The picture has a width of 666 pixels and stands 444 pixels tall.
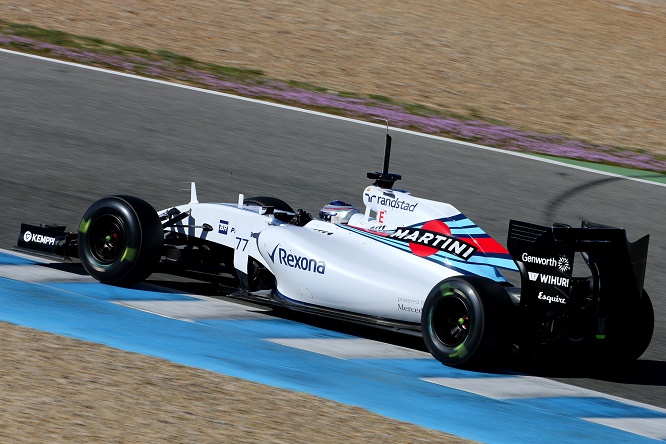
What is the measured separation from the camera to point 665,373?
7945 mm

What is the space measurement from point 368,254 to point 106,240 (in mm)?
2023

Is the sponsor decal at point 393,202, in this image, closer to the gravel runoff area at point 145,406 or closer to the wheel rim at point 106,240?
the wheel rim at point 106,240

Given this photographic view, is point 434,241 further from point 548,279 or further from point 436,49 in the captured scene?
point 436,49

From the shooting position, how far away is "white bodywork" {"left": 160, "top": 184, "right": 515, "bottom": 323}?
25.0ft

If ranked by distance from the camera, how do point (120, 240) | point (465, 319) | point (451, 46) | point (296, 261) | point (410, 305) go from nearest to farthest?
point (465, 319) < point (410, 305) < point (296, 261) < point (120, 240) < point (451, 46)

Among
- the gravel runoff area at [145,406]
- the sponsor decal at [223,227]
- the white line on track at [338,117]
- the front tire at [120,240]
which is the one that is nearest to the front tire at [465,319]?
the gravel runoff area at [145,406]

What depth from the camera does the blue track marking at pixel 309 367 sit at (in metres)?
6.27

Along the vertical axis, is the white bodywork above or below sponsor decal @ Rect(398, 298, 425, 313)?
above

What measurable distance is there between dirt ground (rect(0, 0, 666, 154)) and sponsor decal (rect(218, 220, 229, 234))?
991 centimetres

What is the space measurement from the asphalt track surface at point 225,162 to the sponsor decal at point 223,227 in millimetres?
2254

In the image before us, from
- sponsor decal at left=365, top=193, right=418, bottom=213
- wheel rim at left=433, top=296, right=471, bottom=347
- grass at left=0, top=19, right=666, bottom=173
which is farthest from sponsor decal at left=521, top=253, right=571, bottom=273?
grass at left=0, top=19, right=666, bottom=173

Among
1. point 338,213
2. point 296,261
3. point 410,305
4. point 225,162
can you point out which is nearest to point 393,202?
point 338,213

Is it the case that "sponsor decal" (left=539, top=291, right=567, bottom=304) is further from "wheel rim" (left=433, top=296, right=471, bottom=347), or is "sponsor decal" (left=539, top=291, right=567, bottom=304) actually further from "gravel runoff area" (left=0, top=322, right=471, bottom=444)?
"gravel runoff area" (left=0, top=322, right=471, bottom=444)

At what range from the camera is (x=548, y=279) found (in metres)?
7.35
